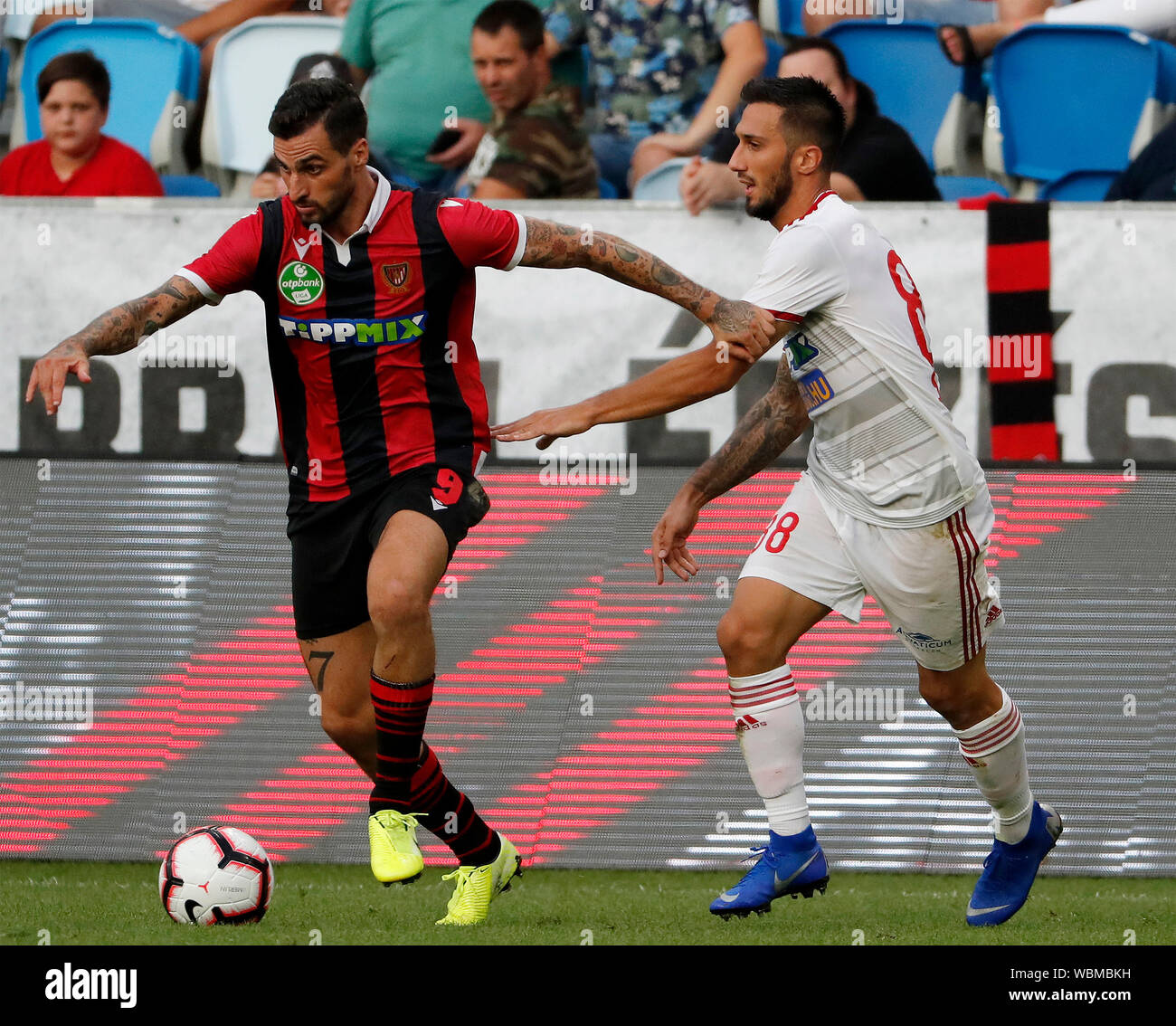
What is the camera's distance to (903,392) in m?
4.55

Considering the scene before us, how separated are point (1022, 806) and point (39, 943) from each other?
278cm

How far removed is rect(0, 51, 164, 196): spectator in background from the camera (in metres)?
7.80

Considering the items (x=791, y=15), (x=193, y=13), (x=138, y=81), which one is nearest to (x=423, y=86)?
(x=138, y=81)

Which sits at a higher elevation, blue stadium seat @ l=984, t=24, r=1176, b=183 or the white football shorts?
blue stadium seat @ l=984, t=24, r=1176, b=183

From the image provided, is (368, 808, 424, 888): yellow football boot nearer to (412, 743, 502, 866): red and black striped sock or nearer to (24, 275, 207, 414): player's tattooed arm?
(412, 743, 502, 866): red and black striped sock

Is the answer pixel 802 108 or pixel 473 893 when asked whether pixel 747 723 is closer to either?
pixel 473 893

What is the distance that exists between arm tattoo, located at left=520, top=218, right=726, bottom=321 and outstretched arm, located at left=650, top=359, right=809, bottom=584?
1.45 feet

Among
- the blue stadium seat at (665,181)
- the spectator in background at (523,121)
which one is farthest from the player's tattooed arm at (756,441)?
the blue stadium seat at (665,181)

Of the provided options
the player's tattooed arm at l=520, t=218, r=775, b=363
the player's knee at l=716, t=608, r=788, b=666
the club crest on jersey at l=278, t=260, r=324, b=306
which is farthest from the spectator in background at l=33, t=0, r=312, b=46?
the player's knee at l=716, t=608, r=788, b=666

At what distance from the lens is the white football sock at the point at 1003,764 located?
4664mm

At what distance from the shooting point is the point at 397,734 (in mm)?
4512

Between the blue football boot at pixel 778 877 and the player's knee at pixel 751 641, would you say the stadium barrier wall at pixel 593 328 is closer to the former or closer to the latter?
the player's knee at pixel 751 641

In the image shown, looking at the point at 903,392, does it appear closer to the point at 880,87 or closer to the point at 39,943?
the point at 39,943
